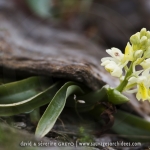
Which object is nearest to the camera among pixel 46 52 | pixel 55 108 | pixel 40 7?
pixel 55 108

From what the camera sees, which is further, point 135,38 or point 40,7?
point 40,7

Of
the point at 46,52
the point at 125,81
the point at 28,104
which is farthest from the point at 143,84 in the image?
the point at 46,52

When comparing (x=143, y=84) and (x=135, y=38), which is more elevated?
(x=135, y=38)

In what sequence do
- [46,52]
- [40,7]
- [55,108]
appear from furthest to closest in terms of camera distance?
[40,7] → [46,52] → [55,108]

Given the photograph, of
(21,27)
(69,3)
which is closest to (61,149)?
(21,27)

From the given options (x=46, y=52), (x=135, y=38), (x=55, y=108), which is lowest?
(x=55, y=108)

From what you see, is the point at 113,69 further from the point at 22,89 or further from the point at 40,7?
the point at 40,7

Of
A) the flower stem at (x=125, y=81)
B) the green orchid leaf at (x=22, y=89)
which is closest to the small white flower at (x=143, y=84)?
the flower stem at (x=125, y=81)

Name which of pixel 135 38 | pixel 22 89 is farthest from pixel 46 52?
pixel 135 38

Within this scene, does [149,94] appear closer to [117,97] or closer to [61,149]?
[117,97]

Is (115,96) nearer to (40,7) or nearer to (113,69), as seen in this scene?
(113,69)
